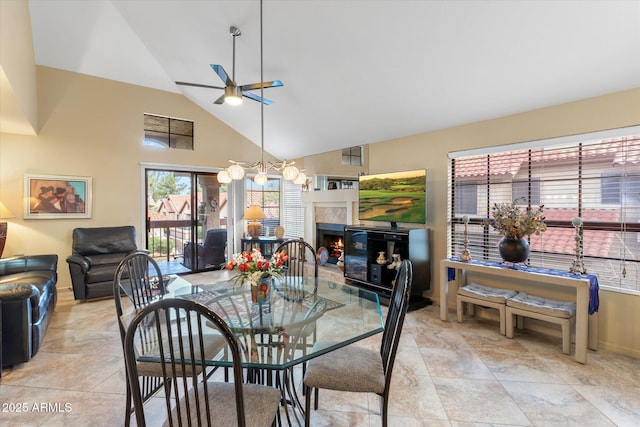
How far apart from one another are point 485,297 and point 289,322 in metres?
2.34

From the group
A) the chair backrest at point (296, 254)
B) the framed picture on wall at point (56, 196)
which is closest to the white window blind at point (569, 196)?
the chair backrest at point (296, 254)

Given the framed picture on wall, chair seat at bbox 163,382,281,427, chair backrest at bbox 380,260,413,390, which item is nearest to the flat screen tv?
chair backrest at bbox 380,260,413,390

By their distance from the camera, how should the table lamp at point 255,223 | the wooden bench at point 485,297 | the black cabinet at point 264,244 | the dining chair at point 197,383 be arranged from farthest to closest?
the black cabinet at point 264,244
the table lamp at point 255,223
the wooden bench at point 485,297
the dining chair at point 197,383

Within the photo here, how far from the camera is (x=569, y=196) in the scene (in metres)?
3.03

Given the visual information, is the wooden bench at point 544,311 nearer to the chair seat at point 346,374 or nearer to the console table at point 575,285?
the console table at point 575,285

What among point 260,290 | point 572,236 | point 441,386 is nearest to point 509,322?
point 572,236

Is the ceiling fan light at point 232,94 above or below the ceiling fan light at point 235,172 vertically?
above

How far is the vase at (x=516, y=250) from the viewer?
3008mm

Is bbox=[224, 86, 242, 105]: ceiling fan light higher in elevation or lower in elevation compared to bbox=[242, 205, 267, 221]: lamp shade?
higher

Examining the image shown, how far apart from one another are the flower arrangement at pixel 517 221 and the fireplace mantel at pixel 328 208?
217cm

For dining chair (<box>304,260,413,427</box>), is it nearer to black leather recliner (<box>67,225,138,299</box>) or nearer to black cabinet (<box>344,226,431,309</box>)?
black cabinet (<box>344,226,431,309</box>)

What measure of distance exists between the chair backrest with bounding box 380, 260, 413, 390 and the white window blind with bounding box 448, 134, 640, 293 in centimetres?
203

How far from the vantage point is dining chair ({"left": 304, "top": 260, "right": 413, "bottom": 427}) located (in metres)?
1.59

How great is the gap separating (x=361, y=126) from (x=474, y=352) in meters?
3.10
